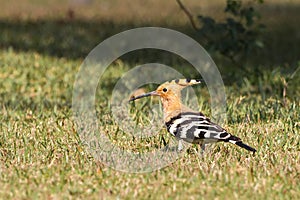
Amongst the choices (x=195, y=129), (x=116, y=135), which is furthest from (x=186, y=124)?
(x=116, y=135)

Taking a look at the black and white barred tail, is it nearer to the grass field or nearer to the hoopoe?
the hoopoe

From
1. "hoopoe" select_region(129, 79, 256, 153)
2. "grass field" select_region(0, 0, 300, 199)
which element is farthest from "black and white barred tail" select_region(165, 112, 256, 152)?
"grass field" select_region(0, 0, 300, 199)

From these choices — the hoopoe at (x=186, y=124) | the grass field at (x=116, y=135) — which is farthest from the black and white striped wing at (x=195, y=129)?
the grass field at (x=116, y=135)

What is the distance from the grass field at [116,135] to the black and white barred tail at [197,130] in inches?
6.3

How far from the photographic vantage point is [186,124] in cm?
544

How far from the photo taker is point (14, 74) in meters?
10.4

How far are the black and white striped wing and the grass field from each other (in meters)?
0.18

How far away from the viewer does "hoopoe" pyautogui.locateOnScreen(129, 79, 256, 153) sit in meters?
5.27

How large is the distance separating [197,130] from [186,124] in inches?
6.0

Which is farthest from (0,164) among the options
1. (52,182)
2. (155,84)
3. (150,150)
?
(155,84)

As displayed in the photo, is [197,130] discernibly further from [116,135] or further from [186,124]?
→ [116,135]

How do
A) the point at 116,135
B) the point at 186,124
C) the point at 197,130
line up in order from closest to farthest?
1. the point at 197,130
2. the point at 186,124
3. the point at 116,135

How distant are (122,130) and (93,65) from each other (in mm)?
4493

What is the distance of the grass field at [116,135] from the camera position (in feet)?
15.8
